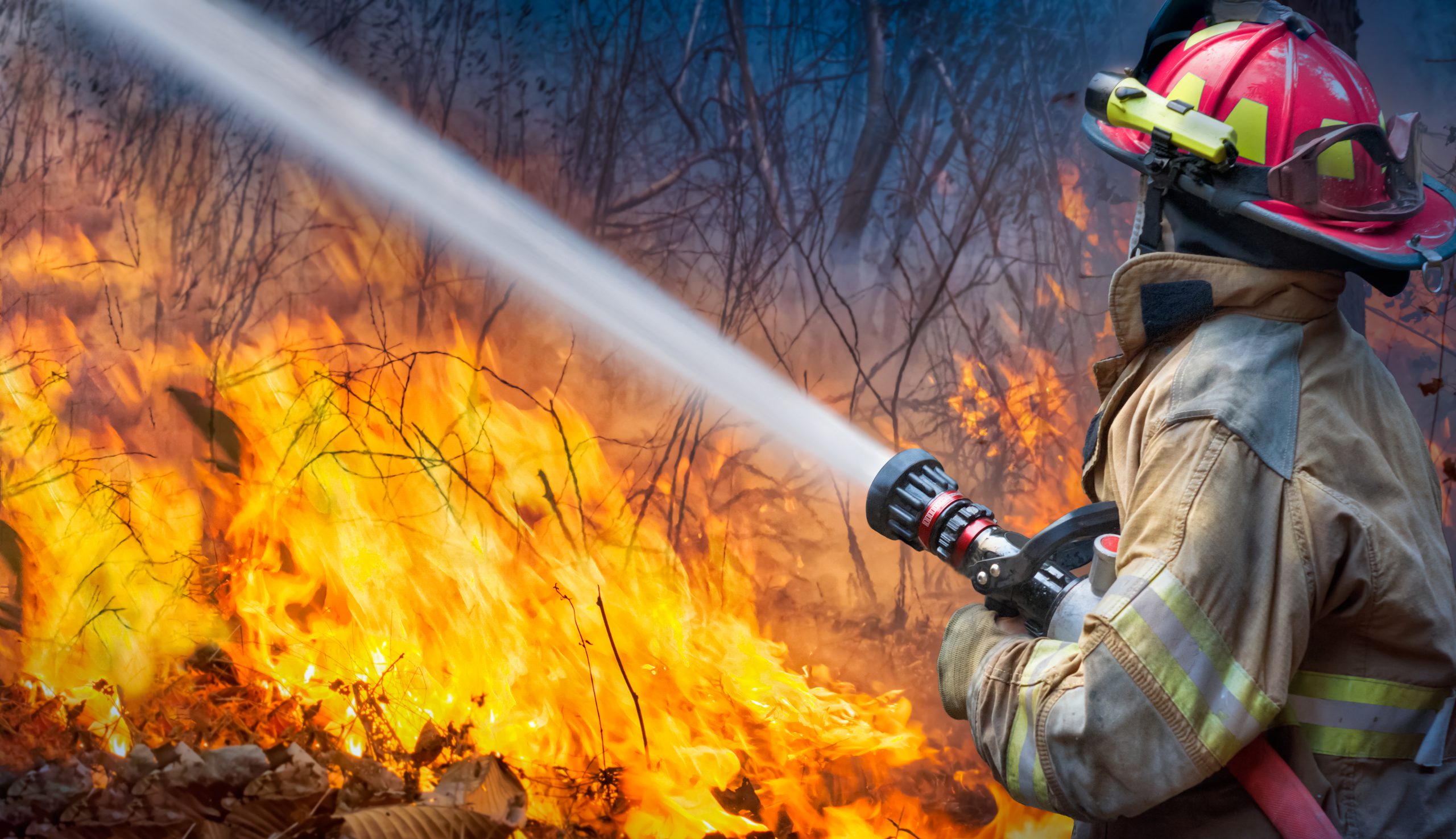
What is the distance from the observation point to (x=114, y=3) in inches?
157

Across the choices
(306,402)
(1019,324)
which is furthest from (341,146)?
(1019,324)

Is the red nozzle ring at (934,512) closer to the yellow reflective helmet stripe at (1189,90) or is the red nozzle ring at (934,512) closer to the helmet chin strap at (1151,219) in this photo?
the helmet chin strap at (1151,219)

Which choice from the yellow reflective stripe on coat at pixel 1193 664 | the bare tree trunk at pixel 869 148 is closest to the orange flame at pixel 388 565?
the bare tree trunk at pixel 869 148

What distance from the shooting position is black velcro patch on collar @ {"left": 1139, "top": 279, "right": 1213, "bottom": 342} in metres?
1.76

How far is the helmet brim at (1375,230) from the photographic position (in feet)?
5.46

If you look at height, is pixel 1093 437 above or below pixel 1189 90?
below

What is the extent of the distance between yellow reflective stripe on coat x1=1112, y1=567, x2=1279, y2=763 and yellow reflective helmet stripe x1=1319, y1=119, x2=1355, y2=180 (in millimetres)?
806

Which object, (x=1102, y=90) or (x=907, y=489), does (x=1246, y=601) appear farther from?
(x=1102, y=90)

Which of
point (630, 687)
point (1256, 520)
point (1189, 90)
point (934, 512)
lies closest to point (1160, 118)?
point (1189, 90)

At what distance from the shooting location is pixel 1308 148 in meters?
1.70

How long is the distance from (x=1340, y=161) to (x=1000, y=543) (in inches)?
35.7

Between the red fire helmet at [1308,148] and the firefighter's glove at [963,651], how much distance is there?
2.87 feet

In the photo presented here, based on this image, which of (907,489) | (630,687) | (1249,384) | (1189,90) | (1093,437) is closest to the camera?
(1249,384)

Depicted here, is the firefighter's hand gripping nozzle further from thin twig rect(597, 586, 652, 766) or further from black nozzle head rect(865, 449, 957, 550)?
thin twig rect(597, 586, 652, 766)
